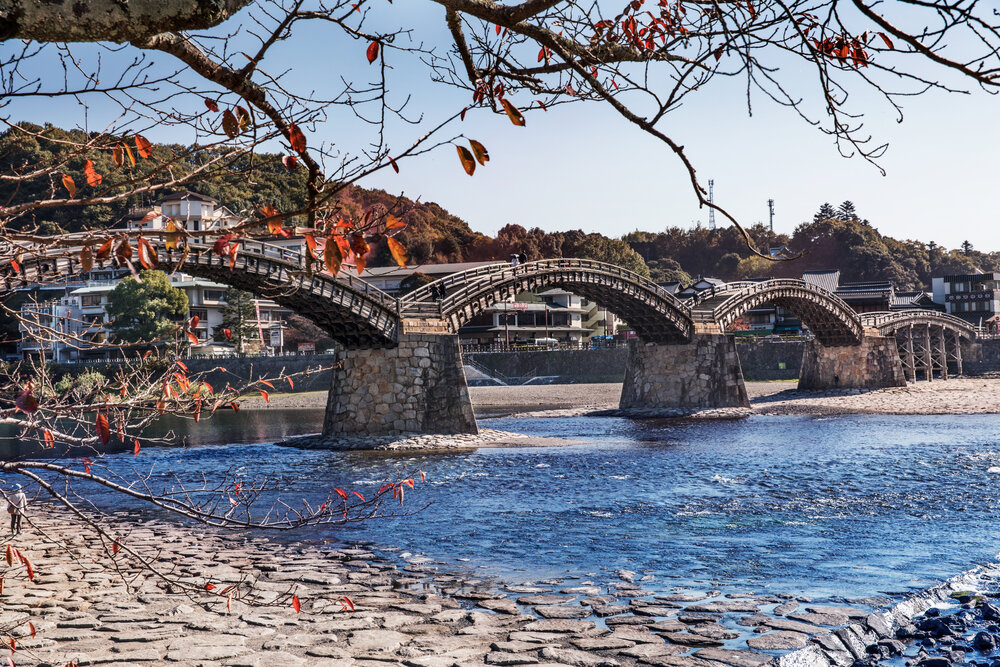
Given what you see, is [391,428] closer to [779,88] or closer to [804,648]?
[804,648]

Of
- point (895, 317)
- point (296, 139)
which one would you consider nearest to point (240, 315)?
point (895, 317)

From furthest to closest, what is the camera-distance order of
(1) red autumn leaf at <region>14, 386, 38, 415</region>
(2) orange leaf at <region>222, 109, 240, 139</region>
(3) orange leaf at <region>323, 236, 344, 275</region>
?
(2) orange leaf at <region>222, 109, 240, 139</region> → (1) red autumn leaf at <region>14, 386, 38, 415</region> → (3) orange leaf at <region>323, 236, 344, 275</region>

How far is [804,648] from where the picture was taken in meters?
6.97

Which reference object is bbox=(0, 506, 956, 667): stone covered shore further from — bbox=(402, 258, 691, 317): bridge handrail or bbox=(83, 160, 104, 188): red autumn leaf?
bbox=(402, 258, 691, 317): bridge handrail

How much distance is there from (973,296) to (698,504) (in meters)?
69.3

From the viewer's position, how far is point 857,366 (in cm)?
5275

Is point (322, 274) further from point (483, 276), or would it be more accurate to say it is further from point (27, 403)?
point (27, 403)

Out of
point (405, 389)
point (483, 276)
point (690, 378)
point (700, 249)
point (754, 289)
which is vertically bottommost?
point (690, 378)

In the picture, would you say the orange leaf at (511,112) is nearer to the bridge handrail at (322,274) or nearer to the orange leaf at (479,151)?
the orange leaf at (479,151)

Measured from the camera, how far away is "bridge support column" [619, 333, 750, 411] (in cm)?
4097

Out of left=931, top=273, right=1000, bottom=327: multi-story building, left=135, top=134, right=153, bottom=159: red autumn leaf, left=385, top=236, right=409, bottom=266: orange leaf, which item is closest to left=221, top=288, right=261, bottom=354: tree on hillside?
left=135, top=134, right=153, bottom=159: red autumn leaf

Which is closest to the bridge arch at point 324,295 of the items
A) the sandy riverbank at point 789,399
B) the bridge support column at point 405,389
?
the bridge support column at point 405,389

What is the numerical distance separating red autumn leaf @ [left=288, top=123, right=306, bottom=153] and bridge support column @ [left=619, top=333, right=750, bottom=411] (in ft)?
125

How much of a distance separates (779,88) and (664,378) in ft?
126
